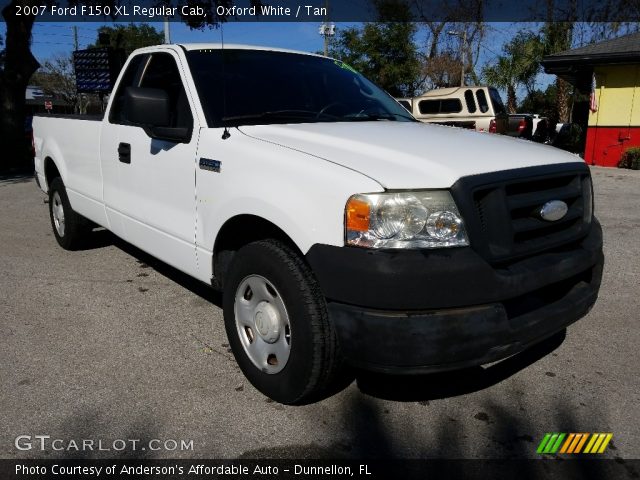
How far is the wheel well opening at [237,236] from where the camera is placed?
277 cm

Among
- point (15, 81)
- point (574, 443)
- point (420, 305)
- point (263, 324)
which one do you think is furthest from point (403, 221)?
point (15, 81)

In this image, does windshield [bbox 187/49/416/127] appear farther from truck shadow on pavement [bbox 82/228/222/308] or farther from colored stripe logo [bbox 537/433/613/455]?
colored stripe logo [bbox 537/433/613/455]

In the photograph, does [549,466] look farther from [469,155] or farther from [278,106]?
[278,106]

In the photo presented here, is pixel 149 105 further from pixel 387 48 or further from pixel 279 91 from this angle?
pixel 387 48

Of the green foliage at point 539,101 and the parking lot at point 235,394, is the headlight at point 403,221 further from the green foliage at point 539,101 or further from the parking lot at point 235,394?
the green foliage at point 539,101

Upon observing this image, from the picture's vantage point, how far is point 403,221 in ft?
7.47

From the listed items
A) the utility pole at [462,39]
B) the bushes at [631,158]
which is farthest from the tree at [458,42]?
the bushes at [631,158]

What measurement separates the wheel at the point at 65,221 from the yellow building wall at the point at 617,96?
560 inches

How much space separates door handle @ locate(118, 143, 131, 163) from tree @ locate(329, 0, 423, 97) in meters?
26.7

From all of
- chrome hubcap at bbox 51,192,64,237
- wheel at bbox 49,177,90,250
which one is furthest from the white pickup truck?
chrome hubcap at bbox 51,192,64,237

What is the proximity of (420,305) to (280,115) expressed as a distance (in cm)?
166

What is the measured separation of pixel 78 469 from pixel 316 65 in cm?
299

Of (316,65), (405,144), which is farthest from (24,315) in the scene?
(405,144)

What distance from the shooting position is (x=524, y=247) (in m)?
2.49
